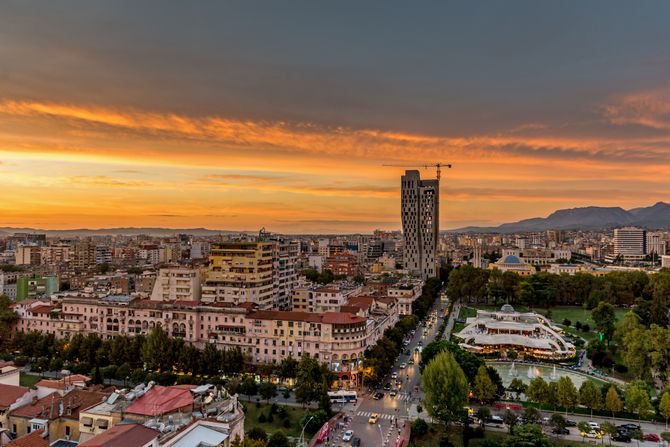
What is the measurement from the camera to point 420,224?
355 feet

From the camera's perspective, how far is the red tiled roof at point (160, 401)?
23.3m

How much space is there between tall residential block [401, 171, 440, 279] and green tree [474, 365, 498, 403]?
69003 mm

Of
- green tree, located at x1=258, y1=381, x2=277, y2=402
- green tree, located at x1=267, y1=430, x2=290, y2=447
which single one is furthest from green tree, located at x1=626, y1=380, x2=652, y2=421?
green tree, located at x1=258, y1=381, x2=277, y2=402

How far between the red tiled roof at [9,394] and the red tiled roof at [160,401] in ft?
23.5

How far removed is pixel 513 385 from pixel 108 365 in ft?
109

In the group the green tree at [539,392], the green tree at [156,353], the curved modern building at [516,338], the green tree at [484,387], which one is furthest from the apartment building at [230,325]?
the green tree at [539,392]

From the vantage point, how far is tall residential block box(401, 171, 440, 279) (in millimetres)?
106875

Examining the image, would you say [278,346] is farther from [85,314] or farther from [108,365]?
[85,314]

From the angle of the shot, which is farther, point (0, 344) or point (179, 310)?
point (0, 344)

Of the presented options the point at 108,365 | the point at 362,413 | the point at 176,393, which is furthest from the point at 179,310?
the point at 176,393

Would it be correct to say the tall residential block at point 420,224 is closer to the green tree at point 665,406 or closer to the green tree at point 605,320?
the green tree at point 605,320

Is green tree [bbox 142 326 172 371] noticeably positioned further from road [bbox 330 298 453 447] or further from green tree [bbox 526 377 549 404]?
green tree [bbox 526 377 549 404]

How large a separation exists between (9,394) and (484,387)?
28.9 m

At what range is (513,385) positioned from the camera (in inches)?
1475
